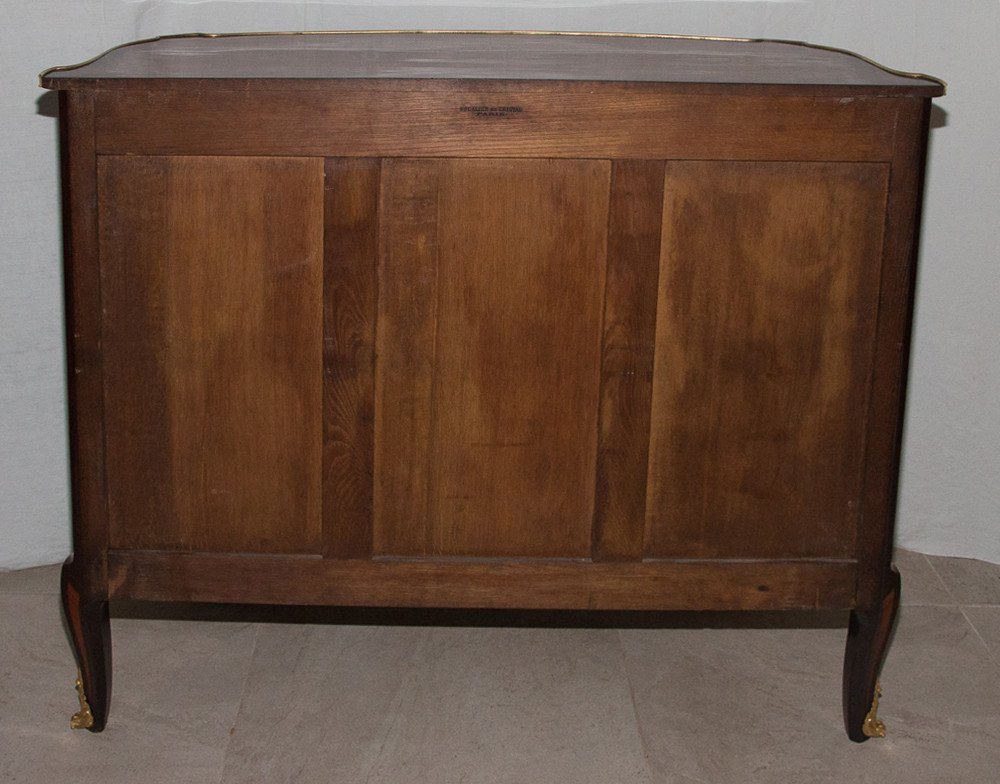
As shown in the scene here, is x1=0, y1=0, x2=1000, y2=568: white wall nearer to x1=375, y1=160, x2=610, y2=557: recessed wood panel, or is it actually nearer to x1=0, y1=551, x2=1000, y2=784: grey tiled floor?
x1=0, y1=551, x2=1000, y2=784: grey tiled floor

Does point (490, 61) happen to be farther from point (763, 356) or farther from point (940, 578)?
point (940, 578)

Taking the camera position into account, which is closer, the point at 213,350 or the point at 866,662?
the point at 213,350

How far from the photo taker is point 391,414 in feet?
6.36

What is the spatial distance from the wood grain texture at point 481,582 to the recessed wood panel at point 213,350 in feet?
0.12

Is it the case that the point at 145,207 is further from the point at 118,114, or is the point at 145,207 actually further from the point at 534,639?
the point at 534,639

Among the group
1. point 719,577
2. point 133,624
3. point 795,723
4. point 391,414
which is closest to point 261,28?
point 391,414

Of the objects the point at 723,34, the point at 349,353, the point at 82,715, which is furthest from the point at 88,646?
the point at 723,34

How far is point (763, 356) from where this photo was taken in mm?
1913

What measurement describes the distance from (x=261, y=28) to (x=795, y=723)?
152cm

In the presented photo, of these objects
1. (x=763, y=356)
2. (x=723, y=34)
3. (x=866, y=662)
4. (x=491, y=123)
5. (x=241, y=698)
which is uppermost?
(x=723, y=34)

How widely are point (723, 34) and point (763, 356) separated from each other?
88cm

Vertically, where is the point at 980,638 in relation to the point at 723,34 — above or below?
below

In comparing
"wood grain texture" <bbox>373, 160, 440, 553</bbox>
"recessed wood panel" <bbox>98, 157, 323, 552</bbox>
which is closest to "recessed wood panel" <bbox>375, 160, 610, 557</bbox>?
"wood grain texture" <bbox>373, 160, 440, 553</bbox>

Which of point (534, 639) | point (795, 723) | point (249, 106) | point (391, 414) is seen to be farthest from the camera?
point (534, 639)
